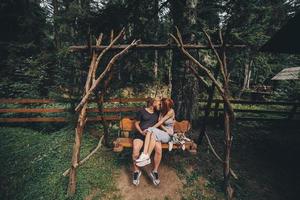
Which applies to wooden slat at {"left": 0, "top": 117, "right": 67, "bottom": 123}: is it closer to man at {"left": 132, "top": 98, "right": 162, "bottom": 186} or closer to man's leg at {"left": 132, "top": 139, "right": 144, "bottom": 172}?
man at {"left": 132, "top": 98, "right": 162, "bottom": 186}

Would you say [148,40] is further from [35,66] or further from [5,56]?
[5,56]

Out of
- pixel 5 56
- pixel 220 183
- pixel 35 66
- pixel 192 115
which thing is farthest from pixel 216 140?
pixel 5 56

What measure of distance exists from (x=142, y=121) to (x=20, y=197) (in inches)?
120

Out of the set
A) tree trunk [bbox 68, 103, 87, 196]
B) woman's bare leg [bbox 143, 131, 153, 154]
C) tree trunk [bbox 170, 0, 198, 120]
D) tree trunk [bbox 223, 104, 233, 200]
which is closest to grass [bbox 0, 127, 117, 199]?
tree trunk [bbox 68, 103, 87, 196]

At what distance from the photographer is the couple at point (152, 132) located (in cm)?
478

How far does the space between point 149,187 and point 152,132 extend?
47.9 inches

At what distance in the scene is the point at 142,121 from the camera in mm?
5441

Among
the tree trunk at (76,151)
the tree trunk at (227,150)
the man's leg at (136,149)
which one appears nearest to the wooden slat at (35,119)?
the tree trunk at (76,151)

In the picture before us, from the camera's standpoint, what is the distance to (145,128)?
17.4ft

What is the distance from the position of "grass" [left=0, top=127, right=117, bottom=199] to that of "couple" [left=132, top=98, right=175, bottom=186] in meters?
0.89

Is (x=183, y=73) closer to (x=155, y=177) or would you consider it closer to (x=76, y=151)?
(x=155, y=177)

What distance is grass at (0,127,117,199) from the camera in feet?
15.0

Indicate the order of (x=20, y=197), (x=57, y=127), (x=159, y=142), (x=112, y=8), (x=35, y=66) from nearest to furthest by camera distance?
(x=20, y=197), (x=159, y=142), (x=112, y=8), (x=57, y=127), (x=35, y=66)

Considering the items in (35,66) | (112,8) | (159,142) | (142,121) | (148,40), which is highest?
(112,8)
